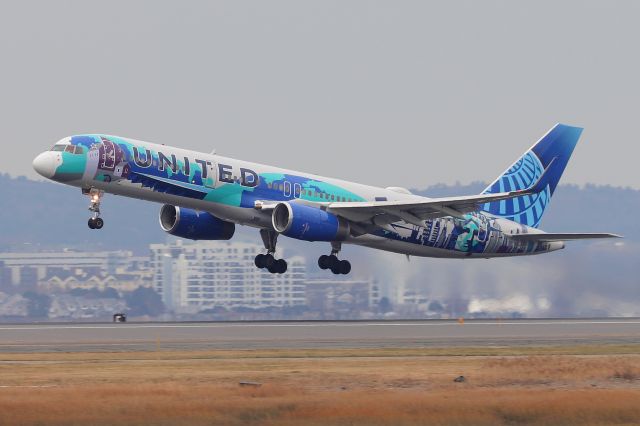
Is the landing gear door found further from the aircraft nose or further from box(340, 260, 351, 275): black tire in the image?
box(340, 260, 351, 275): black tire

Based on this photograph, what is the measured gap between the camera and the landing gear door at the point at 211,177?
151 ft

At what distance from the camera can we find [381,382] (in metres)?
30.3

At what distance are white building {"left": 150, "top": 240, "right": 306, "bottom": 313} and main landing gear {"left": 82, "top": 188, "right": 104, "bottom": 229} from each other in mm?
49827

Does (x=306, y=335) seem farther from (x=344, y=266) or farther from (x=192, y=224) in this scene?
(x=192, y=224)

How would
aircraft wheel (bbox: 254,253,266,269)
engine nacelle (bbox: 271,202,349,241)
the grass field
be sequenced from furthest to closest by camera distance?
aircraft wheel (bbox: 254,253,266,269) < engine nacelle (bbox: 271,202,349,241) < the grass field

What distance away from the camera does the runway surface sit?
137 feet

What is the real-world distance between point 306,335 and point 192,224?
8049 mm

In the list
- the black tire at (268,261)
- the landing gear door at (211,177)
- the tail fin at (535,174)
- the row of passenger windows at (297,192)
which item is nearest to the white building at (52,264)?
the tail fin at (535,174)

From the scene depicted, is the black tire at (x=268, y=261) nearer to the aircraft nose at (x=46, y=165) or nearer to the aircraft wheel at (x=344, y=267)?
the aircraft wheel at (x=344, y=267)

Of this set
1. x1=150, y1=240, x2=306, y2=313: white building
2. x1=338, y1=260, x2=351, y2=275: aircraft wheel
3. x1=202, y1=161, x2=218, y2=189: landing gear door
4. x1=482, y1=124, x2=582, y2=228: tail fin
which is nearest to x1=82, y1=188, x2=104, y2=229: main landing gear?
x1=202, y1=161, x2=218, y2=189: landing gear door

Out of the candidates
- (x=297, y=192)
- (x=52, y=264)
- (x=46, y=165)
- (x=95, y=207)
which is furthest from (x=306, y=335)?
(x=52, y=264)

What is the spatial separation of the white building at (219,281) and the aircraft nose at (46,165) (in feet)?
167

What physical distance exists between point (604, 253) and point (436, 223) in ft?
73.7

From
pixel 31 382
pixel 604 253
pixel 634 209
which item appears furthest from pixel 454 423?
pixel 634 209
